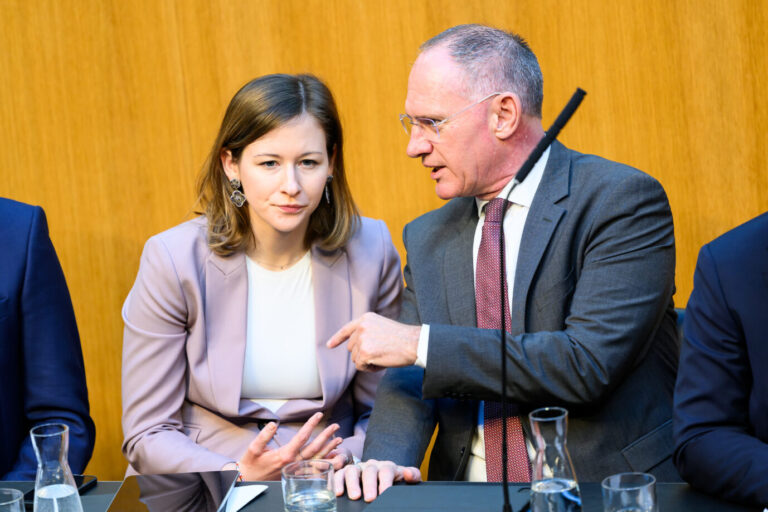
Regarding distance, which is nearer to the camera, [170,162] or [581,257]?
[581,257]

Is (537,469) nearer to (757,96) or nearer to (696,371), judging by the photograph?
(696,371)

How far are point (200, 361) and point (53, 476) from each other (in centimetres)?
105

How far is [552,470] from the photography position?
4.19 feet

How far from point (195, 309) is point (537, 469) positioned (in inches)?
54.8

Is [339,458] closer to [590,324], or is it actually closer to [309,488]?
[309,488]

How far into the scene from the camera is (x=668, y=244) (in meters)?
2.13

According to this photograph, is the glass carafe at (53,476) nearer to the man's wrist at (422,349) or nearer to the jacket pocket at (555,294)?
the man's wrist at (422,349)

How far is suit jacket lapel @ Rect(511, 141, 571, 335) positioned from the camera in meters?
2.13

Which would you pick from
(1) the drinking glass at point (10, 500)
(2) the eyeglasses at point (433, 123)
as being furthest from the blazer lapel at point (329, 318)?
(1) the drinking glass at point (10, 500)

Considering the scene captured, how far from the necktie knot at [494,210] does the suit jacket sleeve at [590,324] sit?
18 cm

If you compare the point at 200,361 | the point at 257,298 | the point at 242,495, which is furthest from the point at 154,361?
the point at 242,495

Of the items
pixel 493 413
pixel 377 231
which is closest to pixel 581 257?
pixel 493 413

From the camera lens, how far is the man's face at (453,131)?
2.28 m

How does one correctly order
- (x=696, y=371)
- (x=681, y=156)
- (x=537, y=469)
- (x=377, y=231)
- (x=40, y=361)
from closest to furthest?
(x=537, y=469) < (x=696, y=371) < (x=40, y=361) < (x=377, y=231) < (x=681, y=156)
